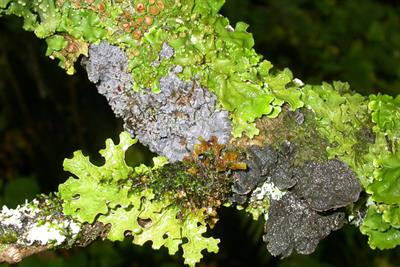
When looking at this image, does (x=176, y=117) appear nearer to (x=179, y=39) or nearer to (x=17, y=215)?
(x=179, y=39)

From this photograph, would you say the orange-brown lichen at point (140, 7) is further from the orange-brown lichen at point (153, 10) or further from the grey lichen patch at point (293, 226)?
the grey lichen patch at point (293, 226)

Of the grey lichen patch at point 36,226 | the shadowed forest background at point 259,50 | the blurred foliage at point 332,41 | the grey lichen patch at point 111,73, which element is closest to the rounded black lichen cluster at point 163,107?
the grey lichen patch at point 111,73

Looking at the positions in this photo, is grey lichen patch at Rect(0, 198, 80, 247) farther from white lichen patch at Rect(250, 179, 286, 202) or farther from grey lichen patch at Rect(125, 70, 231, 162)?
white lichen patch at Rect(250, 179, 286, 202)

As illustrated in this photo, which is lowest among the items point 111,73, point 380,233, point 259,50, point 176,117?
point 380,233

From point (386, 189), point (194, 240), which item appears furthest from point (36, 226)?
point (386, 189)

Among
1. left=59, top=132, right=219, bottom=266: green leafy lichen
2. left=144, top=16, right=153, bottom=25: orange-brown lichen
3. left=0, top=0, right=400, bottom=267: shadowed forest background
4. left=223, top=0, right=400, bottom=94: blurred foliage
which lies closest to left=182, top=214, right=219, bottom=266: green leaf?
left=59, top=132, right=219, bottom=266: green leafy lichen

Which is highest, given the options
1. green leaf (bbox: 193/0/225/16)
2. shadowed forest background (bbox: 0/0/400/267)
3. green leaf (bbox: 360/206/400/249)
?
shadowed forest background (bbox: 0/0/400/267)
